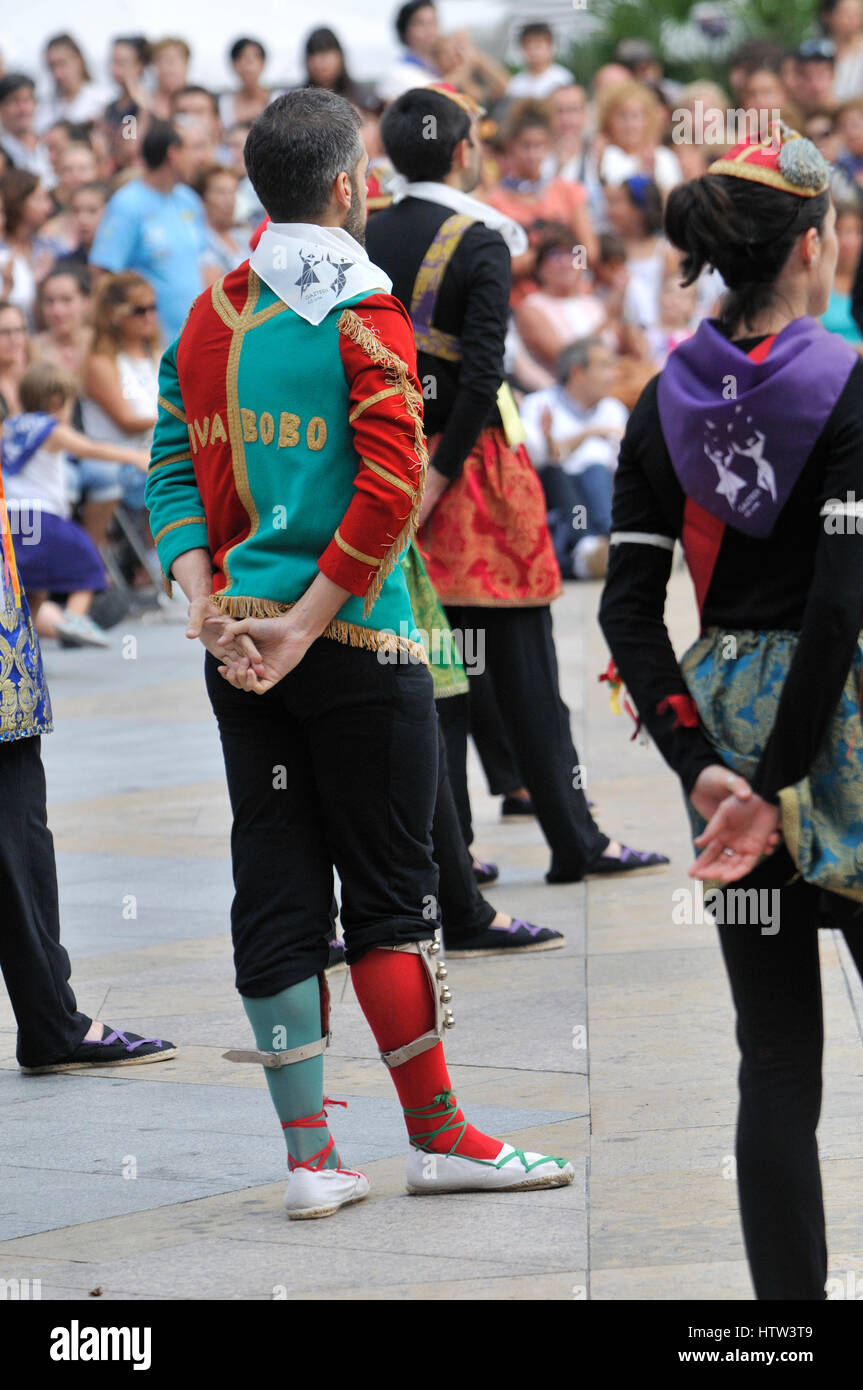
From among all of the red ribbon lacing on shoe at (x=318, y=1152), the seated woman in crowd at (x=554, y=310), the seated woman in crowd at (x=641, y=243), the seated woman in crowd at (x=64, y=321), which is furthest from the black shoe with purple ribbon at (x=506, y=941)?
→ the seated woman in crowd at (x=641, y=243)

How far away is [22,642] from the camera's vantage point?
4570 millimetres

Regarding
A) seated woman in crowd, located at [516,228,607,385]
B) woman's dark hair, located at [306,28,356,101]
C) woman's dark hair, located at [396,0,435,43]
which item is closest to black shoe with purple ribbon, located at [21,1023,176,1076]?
A: seated woman in crowd, located at [516,228,607,385]

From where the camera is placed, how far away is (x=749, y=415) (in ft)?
9.37

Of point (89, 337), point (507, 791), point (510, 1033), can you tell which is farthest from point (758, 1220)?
point (89, 337)

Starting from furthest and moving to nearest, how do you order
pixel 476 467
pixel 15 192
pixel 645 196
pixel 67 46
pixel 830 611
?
1. pixel 67 46
2. pixel 645 196
3. pixel 15 192
4. pixel 476 467
5. pixel 830 611

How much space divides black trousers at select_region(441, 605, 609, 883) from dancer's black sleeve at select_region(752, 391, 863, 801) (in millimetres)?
2912

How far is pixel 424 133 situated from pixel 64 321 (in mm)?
6910

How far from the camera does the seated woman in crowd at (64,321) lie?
11.9 m

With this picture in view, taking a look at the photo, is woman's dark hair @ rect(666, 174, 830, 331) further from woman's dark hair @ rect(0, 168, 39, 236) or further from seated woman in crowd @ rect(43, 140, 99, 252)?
seated woman in crowd @ rect(43, 140, 99, 252)

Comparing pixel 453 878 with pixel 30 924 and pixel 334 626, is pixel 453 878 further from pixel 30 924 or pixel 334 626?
pixel 334 626

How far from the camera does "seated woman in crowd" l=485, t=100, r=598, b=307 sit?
14672mm

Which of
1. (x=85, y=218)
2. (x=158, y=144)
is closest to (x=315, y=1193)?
(x=158, y=144)

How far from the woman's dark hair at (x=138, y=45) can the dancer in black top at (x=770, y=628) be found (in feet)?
43.4
